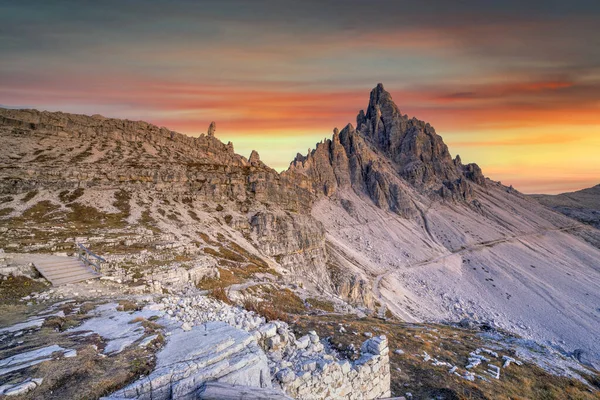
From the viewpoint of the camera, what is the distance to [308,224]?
84500mm

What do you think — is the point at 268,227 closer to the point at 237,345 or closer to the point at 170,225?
the point at 170,225

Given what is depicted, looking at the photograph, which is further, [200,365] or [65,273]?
[65,273]

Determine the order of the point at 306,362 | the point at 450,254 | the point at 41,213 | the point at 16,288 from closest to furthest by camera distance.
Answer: the point at 306,362 → the point at 16,288 → the point at 41,213 → the point at 450,254

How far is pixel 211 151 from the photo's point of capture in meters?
130

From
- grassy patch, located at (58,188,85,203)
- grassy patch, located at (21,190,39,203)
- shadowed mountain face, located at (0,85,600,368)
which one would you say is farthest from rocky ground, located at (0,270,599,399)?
grassy patch, located at (58,188,85,203)

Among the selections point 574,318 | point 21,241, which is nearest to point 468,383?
point 21,241

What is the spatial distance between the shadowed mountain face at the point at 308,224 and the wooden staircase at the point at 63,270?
230 centimetres

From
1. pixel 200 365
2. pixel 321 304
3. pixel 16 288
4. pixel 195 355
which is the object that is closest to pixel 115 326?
pixel 195 355

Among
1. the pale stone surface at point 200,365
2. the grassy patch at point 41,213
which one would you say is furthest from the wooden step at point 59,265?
the grassy patch at point 41,213

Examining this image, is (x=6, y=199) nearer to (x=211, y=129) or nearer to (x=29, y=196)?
(x=29, y=196)

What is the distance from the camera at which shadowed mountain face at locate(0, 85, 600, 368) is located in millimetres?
51272

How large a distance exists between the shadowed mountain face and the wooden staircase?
230cm

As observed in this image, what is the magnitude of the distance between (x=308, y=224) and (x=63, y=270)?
6542cm

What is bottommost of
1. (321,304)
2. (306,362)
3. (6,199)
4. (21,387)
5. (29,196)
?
(321,304)
